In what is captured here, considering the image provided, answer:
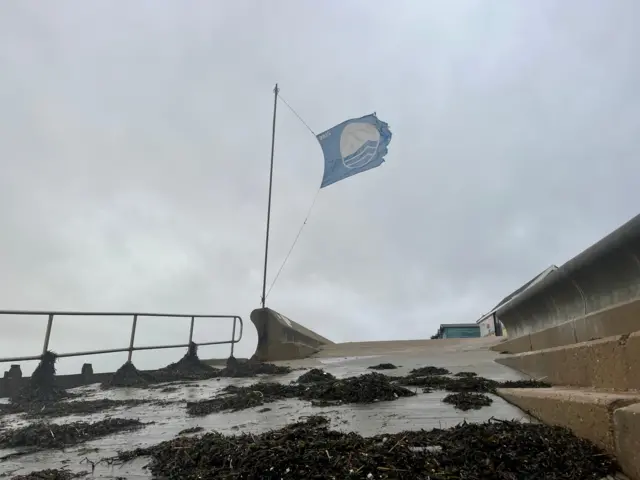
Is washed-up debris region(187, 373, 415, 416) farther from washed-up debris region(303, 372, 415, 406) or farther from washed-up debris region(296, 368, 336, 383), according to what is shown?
washed-up debris region(296, 368, 336, 383)

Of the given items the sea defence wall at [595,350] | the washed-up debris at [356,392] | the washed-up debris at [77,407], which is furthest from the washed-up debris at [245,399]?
the sea defence wall at [595,350]

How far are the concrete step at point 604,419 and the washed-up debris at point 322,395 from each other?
1762 millimetres

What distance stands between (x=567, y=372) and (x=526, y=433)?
64.0 inches

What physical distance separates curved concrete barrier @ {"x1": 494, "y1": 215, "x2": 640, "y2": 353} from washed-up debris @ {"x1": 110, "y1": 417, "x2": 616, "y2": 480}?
1287mm

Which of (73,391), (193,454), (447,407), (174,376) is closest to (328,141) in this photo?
(174,376)

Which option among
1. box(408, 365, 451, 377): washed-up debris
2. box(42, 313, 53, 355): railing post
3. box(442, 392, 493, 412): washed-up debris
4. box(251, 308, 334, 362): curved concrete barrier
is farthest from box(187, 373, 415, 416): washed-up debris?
box(251, 308, 334, 362): curved concrete barrier

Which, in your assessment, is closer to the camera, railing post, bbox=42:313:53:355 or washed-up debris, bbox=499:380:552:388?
washed-up debris, bbox=499:380:552:388

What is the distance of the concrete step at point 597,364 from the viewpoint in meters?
2.79

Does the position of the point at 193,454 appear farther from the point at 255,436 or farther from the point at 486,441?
the point at 486,441

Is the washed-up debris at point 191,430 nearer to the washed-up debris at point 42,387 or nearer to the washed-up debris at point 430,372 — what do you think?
the washed-up debris at point 430,372

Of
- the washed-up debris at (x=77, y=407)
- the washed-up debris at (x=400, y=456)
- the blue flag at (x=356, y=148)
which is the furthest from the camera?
the blue flag at (x=356, y=148)

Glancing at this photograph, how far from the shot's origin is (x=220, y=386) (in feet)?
22.8

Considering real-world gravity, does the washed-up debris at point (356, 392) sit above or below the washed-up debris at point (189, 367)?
below

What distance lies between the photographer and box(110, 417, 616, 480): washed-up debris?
227 cm
